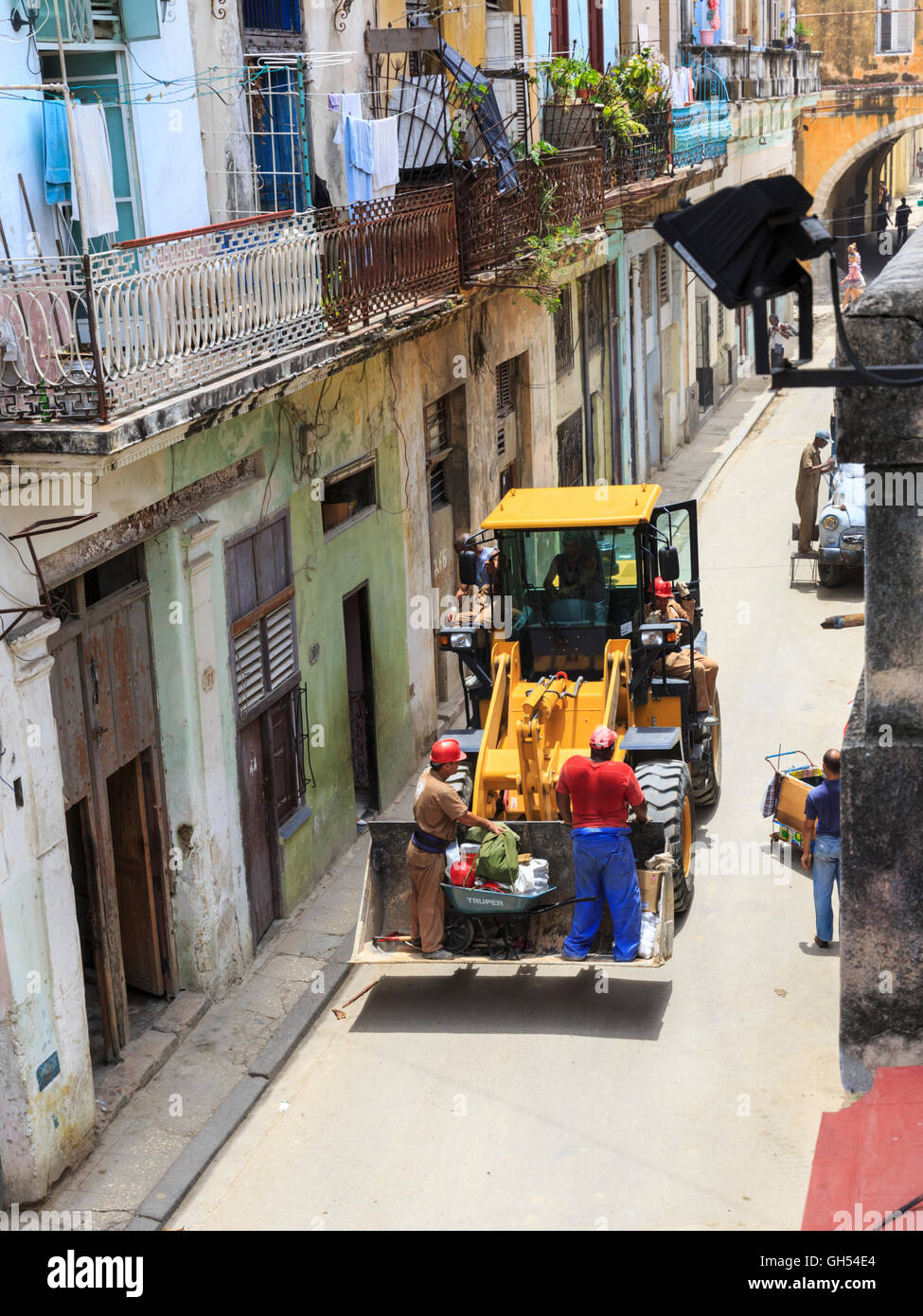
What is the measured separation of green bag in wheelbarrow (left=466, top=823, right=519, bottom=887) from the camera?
1030 centimetres

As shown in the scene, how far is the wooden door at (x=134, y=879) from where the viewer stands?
10.3 m

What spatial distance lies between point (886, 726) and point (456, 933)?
503 centimetres

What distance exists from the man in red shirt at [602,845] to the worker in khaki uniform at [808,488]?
37.3 feet

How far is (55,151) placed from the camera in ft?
30.1

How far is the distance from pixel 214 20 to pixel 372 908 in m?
6.17

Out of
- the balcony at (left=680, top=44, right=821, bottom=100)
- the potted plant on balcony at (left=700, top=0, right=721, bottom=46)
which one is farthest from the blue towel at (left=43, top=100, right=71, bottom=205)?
the potted plant on balcony at (left=700, top=0, right=721, bottom=46)

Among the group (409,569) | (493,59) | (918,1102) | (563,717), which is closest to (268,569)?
(563,717)

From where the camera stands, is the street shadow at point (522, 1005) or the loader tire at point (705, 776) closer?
the street shadow at point (522, 1005)

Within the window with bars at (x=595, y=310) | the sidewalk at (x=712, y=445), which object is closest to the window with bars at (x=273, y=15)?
the window with bars at (x=595, y=310)

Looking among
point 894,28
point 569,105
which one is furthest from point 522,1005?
point 894,28

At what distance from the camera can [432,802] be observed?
399 inches

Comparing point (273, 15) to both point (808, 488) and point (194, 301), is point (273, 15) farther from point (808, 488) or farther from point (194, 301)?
point (808, 488)

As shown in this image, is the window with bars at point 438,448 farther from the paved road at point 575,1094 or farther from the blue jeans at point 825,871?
the blue jeans at point 825,871
